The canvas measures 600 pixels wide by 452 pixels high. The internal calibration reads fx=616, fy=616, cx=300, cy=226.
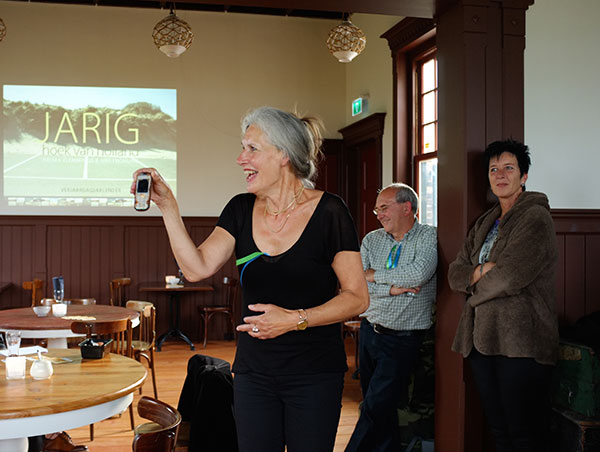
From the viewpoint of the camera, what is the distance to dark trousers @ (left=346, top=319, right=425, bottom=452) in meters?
3.51

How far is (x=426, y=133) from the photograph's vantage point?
600cm

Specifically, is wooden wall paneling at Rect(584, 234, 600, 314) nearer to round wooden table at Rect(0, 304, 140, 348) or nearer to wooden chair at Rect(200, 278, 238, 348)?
round wooden table at Rect(0, 304, 140, 348)

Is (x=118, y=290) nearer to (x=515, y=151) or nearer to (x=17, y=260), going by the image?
(x=17, y=260)

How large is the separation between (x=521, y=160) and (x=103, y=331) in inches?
102

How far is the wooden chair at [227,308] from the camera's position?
7868 millimetres

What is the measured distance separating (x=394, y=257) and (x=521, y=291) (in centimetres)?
106

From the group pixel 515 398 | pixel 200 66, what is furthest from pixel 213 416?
pixel 200 66

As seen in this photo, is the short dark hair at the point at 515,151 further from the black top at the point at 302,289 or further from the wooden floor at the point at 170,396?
the wooden floor at the point at 170,396

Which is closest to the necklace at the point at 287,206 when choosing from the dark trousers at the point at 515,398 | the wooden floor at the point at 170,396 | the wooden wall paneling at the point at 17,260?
the dark trousers at the point at 515,398

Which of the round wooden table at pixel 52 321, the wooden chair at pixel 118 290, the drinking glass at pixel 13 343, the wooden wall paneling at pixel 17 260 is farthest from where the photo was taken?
the wooden wall paneling at pixel 17 260

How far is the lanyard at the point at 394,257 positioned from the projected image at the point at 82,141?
5.18 meters

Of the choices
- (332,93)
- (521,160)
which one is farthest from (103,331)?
(332,93)

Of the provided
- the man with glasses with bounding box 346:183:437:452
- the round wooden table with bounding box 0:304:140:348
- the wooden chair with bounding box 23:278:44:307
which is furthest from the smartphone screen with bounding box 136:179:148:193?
the wooden chair with bounding box 23:278:44:307

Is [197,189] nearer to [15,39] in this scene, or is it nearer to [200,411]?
[15,39]
